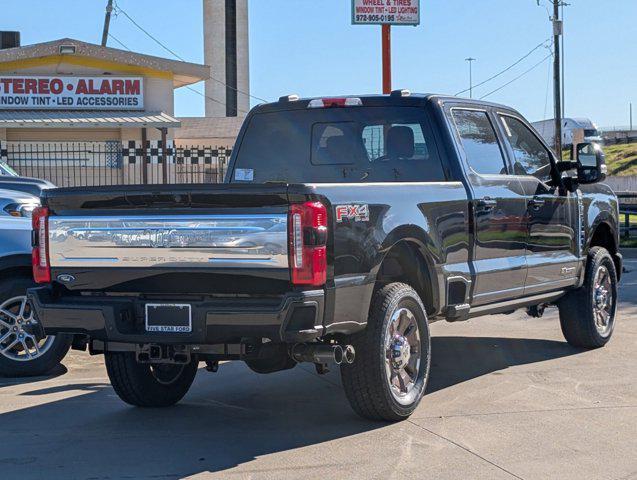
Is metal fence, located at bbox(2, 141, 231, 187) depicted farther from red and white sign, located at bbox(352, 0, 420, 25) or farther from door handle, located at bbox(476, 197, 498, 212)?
door handle, located at bbox(476, 197, 498, 212)

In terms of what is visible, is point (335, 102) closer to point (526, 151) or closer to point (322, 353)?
point (526, 151)

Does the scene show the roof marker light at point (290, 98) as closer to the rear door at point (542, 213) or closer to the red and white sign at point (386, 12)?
the rear door at point (542, 213)

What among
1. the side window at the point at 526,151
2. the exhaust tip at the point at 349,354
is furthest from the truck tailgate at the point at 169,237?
the side window at the point at 526,151

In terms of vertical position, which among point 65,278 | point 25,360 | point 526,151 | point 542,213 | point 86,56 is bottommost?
point 25,360

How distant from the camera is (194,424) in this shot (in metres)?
6.61

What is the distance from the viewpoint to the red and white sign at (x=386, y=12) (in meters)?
23.0

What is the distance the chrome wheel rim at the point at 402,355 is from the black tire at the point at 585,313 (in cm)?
275

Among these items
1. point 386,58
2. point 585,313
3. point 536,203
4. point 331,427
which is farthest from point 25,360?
point 386,58

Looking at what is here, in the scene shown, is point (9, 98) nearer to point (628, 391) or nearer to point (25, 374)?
point (25, 374)

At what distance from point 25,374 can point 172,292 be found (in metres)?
2.85

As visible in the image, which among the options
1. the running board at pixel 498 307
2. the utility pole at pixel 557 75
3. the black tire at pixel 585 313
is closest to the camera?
the running board at pixel 498 307

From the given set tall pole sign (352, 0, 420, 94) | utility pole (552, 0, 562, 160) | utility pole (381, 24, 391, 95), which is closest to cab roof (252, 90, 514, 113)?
utility pole (381, 24, 391, 95)

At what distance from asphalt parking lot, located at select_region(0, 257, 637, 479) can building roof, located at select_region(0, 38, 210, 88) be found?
16406mm

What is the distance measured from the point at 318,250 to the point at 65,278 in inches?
61.2
